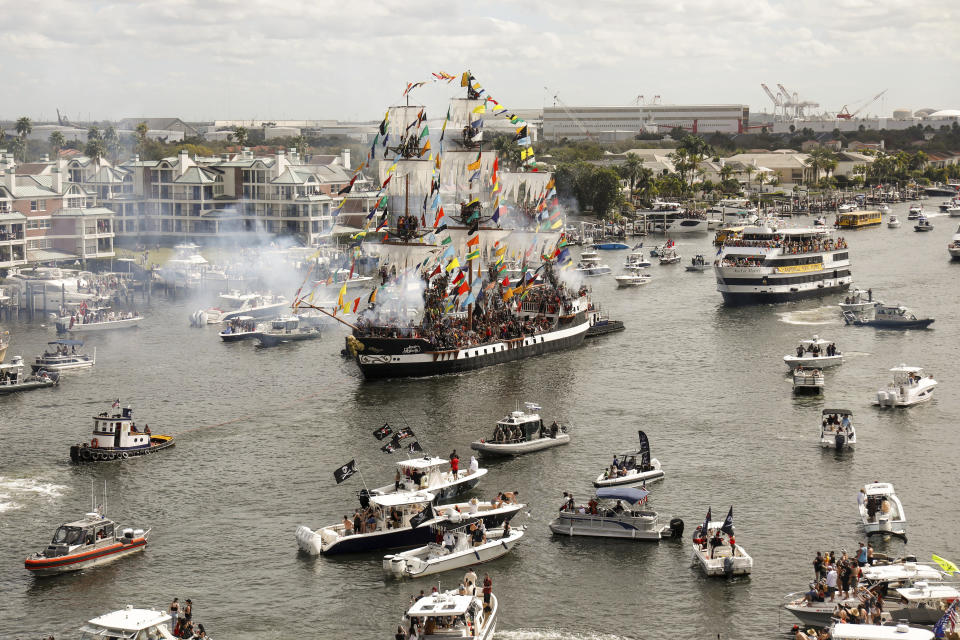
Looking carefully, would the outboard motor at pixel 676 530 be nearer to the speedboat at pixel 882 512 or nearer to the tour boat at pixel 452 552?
the tour boat at pixel 452 552

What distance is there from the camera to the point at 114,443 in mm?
63719

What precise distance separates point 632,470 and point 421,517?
41.4ft

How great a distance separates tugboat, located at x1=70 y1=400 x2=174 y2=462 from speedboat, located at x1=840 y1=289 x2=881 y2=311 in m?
65.2

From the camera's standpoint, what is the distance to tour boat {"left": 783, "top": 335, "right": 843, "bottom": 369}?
82.3 meters

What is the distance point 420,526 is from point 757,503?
53.2ft

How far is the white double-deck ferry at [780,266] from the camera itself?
116 metres

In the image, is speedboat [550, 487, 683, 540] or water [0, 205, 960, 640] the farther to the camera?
speedboat [550, 487, 683, 540]

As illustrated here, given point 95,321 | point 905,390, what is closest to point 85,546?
point 905,390

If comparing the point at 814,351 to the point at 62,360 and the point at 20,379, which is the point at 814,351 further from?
the point at 20,379

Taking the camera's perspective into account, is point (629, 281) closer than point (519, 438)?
No

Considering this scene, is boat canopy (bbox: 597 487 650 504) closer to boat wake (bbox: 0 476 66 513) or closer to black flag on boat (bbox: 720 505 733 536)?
black flag on boat (bbox: 720 505 733 536)

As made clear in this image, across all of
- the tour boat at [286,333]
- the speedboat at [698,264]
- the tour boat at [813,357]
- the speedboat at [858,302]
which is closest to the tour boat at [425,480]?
the tour boat at [813,357]

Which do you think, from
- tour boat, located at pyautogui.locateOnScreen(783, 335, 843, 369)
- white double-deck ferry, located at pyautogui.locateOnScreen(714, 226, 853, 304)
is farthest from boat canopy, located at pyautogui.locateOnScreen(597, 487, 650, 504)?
white double-deck ferry, located at pyautogui.locateOnScreen(714, 226, 853, 304)

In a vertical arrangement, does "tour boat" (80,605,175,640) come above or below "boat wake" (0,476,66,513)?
above
